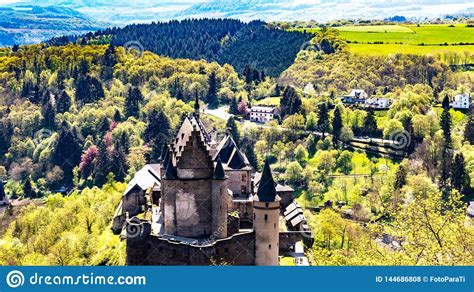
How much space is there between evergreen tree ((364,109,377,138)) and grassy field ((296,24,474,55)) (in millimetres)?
51096

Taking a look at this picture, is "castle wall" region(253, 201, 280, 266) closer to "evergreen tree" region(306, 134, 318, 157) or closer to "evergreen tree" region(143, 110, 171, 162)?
"evergreen tree" region(143, 110, 171, 162)

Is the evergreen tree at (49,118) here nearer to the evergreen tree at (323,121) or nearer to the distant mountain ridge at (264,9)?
the distant mountain ridge at (264,9)

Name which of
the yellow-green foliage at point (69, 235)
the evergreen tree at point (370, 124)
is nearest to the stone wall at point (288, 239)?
the yellow-green foliage at point (69, 235)

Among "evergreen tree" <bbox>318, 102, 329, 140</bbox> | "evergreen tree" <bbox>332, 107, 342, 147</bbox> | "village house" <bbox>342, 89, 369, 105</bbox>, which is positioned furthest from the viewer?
"village house" <bbox>342, 89, 369, 105</bbox>

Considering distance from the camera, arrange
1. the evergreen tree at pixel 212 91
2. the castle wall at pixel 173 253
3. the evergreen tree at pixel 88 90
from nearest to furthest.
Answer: the castle wall at pixel 173 253 → the evergreen tree at pixel 212 91 → the evergreen tree at pixel 88 90

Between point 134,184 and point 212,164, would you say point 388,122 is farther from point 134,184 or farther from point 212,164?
point 212,164

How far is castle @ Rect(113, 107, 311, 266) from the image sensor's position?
46.9 metres

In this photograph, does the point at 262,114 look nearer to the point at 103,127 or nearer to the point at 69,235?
the point at 103,127

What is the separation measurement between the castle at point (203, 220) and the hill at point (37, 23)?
412 ft

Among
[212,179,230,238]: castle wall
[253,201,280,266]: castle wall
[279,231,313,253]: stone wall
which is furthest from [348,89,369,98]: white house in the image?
[253,201,280,266]: castle wall

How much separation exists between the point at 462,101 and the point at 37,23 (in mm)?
118098

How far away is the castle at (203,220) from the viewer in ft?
154

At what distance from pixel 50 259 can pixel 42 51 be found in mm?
139610

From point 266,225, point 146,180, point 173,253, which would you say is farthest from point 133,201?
point 266,225
